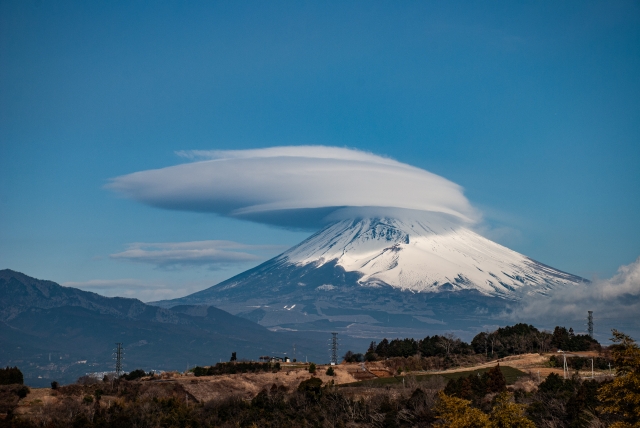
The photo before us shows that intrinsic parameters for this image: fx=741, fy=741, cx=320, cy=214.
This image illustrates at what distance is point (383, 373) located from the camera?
99625 mm

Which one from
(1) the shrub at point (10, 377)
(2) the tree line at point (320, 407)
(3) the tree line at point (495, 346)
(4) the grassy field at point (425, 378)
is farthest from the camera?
(3) the tree line at point (495, 346)

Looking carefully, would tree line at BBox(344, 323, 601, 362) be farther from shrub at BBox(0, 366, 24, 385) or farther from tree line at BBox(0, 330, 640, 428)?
shrub at BBox(0, 366, 24, 385)

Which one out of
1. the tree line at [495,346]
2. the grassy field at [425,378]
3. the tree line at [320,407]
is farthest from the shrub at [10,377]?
the tree line at [495,346]

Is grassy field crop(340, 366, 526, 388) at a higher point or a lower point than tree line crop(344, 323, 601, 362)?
lower

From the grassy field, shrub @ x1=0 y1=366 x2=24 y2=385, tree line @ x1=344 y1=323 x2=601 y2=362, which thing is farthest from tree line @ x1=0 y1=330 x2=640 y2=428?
tree line @ x1=344 y1=323 x2=601 y2=362

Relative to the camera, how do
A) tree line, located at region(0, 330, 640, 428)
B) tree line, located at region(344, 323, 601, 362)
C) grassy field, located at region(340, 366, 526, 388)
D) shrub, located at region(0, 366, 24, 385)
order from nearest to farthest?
1. tree line, located at region(0, 330, 640, 428)
2. shrub, located at region(0, 366, 24, 385)
3. grassy field, located at region(340, 366, 526, 388)
4. tree line, located at region(344, 323, 601, 362)

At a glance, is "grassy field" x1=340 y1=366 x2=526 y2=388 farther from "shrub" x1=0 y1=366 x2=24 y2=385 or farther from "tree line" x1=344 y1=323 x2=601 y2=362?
"shrub" x1=0 y1=366 x2=24 y2=385

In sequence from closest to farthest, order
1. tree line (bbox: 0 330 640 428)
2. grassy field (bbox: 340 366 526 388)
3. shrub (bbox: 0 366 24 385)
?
tree line (bbox: 0 330 640 428) → shrub (bbox: 0 366 24 385) → grassy field (bbox: 340 366 526 388)

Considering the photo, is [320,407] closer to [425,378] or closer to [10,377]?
[425,378]

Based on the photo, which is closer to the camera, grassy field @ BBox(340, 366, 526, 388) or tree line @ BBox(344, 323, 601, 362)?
grassy field @ BBox(340, 366, 526, 388)

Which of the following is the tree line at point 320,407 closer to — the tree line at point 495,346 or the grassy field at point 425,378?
the grassy field at point 425,378

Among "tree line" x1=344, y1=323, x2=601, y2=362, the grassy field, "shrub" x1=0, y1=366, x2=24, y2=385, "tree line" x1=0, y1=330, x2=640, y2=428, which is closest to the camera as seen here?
"tree line" x1=0, y1=330, x2=640, y2=428

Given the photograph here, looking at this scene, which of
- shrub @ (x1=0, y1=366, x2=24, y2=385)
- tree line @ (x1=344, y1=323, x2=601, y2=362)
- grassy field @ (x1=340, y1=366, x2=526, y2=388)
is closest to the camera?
shrub @ (x1=0, y1=366, x2=24, y2=385)

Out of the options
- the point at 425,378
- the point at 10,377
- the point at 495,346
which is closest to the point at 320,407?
the point at 425,378
